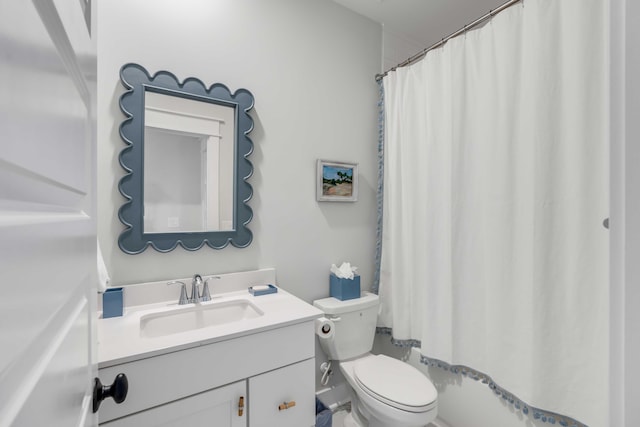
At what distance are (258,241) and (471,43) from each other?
1497mm

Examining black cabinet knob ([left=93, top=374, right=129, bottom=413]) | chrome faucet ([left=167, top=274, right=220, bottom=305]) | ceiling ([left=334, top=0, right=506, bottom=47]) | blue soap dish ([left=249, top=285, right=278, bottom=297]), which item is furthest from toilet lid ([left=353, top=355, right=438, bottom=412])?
ceiling ([left=334, top=0, right=506, bottom=47])

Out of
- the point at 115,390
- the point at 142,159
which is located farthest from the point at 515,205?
the point at 142,159

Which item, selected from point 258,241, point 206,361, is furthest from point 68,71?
point 258,241

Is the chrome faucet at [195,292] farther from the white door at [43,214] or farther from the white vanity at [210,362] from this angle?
the white door at [43,214]

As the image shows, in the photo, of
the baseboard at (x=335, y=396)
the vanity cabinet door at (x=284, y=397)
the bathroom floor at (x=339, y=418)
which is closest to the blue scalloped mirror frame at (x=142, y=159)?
the vanity cabinet door at (x=284, y=397)

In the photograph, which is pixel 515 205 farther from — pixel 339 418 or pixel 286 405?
pixel 339 418

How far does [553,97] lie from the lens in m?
1.16

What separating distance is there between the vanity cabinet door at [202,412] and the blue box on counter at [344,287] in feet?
2.70

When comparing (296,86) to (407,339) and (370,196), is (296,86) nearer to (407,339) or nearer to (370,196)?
(370,196)

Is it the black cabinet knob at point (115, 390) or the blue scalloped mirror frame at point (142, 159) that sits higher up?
the blue scalloped mirror frame at point (142, 159)

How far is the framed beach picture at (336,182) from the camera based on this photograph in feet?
5.95

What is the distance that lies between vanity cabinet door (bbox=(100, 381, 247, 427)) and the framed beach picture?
1113 millimetres
